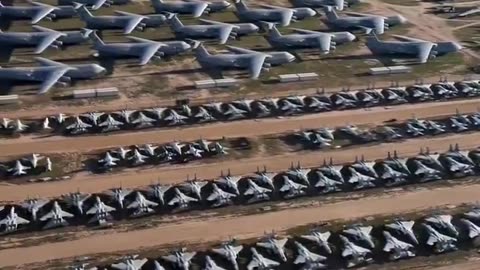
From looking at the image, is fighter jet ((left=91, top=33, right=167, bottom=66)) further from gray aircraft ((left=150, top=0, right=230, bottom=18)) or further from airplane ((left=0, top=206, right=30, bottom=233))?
airplane ((left=0, top=206, right=30, bottom=233))

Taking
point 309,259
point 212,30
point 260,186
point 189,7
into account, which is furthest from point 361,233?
point 189,7

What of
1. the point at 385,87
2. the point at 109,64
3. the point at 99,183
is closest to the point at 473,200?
the point at 385,87

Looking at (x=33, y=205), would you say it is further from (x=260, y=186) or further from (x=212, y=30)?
(x=212, y=30)

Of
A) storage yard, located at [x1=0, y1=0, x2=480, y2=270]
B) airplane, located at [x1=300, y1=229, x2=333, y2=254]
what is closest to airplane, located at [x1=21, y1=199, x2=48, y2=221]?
storage yard, located at [x1=0, y1=0, x2=480, y2=270]

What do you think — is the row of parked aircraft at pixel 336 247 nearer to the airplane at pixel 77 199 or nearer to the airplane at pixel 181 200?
the airplane at pixel 181 200

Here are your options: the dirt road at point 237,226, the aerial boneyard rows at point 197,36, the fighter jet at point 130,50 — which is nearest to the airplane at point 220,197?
the dirt road at point 237,226

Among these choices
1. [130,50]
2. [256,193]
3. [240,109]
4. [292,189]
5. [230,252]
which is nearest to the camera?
[230,252]
